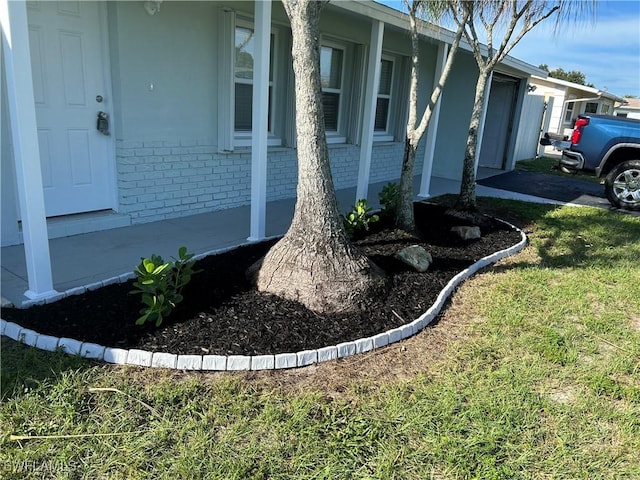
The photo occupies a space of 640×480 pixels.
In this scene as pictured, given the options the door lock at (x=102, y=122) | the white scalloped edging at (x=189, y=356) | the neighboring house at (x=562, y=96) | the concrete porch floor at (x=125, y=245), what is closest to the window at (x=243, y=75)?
the concrete porch floor at (x=125, y=245)

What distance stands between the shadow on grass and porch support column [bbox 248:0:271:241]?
103 inches

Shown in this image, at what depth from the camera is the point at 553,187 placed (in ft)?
35.4

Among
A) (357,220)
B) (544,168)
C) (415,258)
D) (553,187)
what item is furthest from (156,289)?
(544,168)

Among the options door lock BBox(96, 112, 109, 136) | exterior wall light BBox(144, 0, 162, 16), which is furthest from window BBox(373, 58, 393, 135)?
door lock BBox(96, 112, 109, 136)

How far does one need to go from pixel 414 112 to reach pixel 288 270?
284cm

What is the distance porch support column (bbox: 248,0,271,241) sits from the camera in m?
4.80

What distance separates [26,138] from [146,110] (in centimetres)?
245

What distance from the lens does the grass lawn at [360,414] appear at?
223cm

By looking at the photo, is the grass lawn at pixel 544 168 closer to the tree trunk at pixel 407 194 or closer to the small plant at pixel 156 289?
the tree trunk at pixel 407 194

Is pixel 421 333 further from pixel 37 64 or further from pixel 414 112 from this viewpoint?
pixel 37 64

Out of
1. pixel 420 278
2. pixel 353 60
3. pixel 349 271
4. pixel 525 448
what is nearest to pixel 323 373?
pixel 349 271

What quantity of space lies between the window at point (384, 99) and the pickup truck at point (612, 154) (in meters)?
3.55

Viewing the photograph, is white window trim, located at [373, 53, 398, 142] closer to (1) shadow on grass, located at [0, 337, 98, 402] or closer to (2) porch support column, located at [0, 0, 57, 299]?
(2) porch support column, located at [0, 0, 57, 299]

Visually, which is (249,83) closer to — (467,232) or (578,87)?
(467,232)
